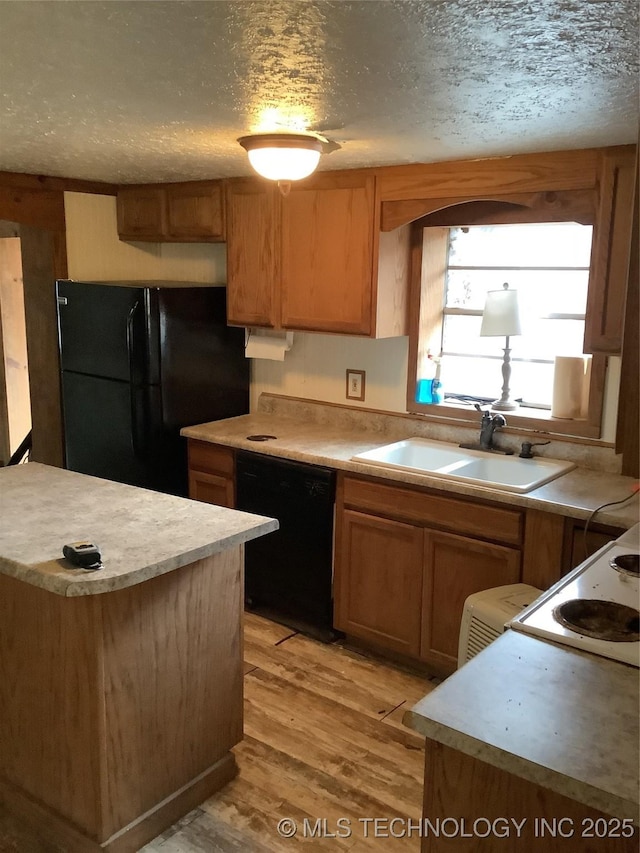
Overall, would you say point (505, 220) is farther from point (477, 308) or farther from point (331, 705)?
point (331, 705)

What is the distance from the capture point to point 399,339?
3.51 m

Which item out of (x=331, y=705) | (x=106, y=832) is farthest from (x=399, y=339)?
(x=106, y=832)

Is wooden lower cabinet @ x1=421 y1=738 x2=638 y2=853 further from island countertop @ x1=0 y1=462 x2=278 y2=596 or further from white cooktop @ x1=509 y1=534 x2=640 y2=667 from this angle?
island countertop @ x1=0 y1=462 x2=278 y2=596

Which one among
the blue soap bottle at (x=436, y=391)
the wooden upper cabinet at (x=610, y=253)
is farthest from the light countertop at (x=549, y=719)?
the blue soap bottle at (x=436, y=391)

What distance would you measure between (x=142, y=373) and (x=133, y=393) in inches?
4.3

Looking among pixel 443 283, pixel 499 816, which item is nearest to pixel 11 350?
pixel 443 283

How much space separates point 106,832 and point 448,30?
2.08 m

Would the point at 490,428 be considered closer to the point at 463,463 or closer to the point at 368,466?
the point at 463,463

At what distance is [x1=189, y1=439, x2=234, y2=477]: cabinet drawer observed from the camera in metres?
3.54

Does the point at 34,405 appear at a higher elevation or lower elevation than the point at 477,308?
lower

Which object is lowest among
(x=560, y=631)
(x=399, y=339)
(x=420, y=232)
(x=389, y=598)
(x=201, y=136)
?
(x=389, y=598)

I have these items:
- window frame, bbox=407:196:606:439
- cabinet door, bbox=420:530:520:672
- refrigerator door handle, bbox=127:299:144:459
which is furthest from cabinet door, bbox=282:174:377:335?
cabinet door, bbox=420:530:520:672

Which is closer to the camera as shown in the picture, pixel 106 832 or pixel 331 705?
pixel 106 832

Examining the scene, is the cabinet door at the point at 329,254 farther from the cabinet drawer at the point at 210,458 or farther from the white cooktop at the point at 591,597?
the white cooktop at the point at 591,597
